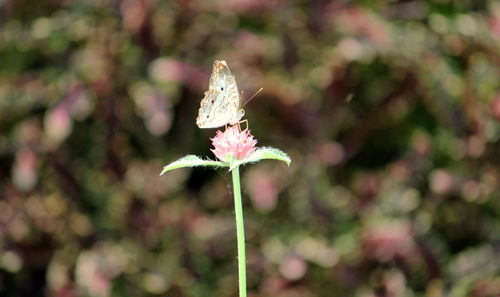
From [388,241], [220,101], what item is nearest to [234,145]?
[220,101]

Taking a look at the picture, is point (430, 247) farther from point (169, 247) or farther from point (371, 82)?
point (169, 247)

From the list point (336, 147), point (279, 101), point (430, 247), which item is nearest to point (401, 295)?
point (430, 247)

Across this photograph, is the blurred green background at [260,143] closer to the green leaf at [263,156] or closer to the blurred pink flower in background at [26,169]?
the blurred pink flower in background at [26,169]

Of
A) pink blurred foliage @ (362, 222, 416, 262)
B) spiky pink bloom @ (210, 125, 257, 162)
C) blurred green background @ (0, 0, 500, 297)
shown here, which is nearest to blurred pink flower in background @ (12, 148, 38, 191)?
blurred green background @ (0, 0, 500, 297)

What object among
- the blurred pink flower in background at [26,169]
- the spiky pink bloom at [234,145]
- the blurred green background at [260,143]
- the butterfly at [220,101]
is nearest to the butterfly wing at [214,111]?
the butterfly at [220,101]

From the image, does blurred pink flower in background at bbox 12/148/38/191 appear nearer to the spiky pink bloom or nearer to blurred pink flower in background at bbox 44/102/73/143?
blurred pink flower in background at bbox 44/102/73/143
